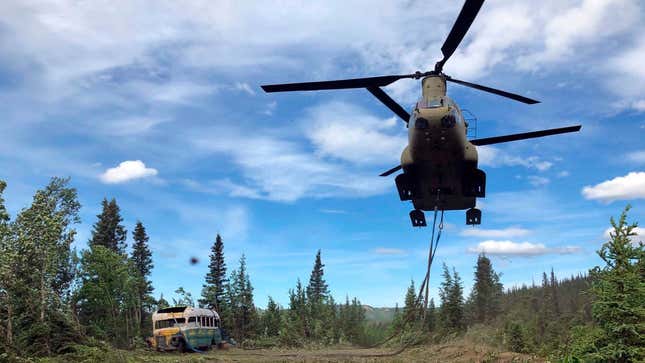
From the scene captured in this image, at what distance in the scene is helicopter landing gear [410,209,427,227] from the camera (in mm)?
15750

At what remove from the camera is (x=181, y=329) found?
32219 millimetres

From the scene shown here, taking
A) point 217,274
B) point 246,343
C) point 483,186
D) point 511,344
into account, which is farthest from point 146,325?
point 483,186

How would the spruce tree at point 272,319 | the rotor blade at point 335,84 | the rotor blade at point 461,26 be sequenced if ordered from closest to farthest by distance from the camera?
1. the rotor blade at point 461,26
2. the rotor blade at point 335,84
3. the spruce tree at point 272,319

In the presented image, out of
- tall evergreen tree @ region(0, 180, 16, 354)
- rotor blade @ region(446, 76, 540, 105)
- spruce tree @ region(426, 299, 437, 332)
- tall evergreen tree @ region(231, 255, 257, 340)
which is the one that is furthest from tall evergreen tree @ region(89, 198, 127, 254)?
rotor blade @ region(446, 76, 540, 105)

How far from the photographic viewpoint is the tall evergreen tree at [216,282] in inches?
2202

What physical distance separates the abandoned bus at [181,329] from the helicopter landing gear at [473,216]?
76.7 feet

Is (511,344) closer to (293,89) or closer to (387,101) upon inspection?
(387,101)

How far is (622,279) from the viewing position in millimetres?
14742

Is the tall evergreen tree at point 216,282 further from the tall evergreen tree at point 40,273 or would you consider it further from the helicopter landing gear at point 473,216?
the helicopter landing gear at point 473,216

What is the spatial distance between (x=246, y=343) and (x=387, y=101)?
44.6 m

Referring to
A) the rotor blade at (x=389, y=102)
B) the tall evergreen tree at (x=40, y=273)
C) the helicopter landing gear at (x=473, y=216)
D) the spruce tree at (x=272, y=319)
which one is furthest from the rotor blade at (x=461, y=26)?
the spruce tree at (x=272, y=319)

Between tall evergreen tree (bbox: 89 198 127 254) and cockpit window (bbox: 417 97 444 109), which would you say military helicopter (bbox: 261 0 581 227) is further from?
tall evergreen tree (bbox: 89 198 127 254)

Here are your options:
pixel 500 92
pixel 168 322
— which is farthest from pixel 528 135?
pixel 168 322

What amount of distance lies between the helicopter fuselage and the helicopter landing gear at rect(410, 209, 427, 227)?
0.75ft
